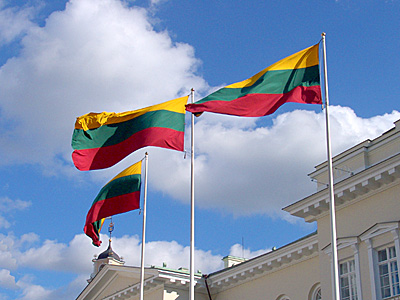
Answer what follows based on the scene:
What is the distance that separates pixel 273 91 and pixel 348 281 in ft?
24.6

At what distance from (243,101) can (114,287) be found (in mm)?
21249

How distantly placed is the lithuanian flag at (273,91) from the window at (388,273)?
6.13 meters

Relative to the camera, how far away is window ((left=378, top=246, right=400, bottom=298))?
18.0 metres

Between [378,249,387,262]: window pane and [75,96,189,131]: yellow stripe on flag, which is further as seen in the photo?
[378,249,387,262]: window pane

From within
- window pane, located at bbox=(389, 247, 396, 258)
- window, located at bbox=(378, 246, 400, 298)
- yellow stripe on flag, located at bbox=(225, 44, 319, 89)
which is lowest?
window, located at bbox=(378, 246, 400, 298)

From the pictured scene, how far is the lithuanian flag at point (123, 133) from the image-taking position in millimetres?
17516

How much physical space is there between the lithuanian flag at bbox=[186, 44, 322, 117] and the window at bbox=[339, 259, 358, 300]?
6993 mm

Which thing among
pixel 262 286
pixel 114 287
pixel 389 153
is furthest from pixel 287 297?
pixel 114 287

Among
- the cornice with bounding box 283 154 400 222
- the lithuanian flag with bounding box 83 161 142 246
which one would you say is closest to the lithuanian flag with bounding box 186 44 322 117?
the cornice with bounding box 283 154 400 222

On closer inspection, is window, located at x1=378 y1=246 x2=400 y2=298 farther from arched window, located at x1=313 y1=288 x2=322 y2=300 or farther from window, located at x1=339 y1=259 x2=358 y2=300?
arched window, located at x1=313 y1=288 x2=322 y2=300

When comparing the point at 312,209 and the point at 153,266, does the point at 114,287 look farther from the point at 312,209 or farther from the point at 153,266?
the point at 312,209

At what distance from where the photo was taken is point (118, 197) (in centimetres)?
2081

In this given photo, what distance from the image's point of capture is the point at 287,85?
15.4m

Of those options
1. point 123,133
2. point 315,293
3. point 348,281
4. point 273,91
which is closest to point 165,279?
point 315,293
